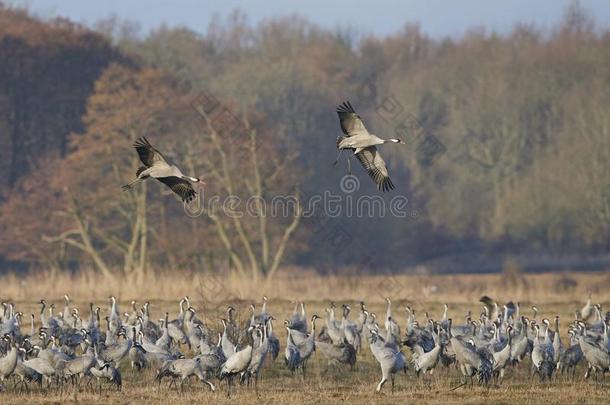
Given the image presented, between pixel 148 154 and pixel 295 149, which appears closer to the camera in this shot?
pixel 148 154

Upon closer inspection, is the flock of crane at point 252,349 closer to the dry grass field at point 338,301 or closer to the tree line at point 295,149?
the dry grass field at point 338,301

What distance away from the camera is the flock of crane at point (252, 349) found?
13.1 metres

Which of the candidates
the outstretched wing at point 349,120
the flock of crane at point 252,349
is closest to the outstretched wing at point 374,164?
the outstretched wing at point 349,120

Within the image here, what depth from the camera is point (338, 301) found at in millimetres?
24234

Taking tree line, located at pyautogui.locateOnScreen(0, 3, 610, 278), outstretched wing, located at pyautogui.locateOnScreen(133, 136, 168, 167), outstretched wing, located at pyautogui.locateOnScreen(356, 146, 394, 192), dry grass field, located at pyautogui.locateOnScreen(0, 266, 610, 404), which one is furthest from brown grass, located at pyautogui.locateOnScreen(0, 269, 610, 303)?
outstretched wing, located at pyautogui.locateOnScreen(133, 136, 168, 167)

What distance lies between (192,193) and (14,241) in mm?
21439

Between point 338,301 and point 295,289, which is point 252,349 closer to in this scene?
point 338,301

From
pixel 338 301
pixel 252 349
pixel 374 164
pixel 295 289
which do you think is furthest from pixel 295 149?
pixel 252 349

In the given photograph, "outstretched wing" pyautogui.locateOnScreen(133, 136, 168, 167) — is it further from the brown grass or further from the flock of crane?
the brown grass

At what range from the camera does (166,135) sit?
34188 millimetres

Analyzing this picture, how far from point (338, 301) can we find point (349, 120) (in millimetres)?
10286

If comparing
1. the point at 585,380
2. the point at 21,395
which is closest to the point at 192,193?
the point at 21,395

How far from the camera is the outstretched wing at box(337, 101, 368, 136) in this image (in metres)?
14.2

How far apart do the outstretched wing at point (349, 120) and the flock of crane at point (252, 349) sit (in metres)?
2.31
